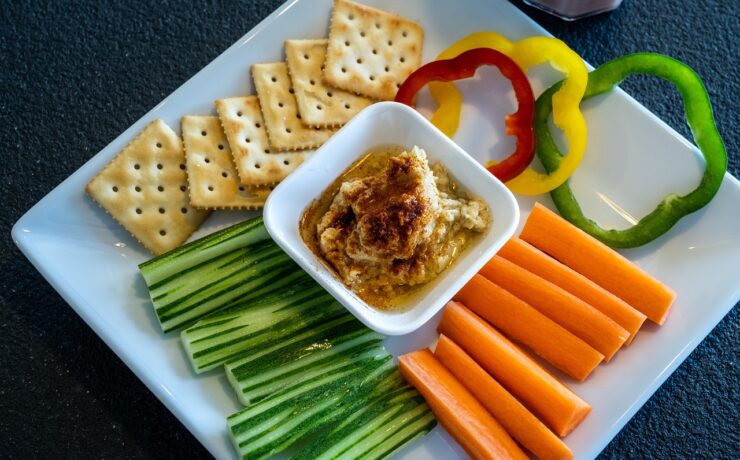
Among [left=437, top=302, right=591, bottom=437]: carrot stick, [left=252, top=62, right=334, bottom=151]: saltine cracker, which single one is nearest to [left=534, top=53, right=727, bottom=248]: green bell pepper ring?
[left=437, top=302, right=591, bottom=437]: carrot stick

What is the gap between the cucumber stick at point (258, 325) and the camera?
293 cm

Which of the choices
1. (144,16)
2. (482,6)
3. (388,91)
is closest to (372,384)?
(388,91)

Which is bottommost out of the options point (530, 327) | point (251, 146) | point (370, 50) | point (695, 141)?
point (530, 327)

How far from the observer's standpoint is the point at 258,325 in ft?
9.73

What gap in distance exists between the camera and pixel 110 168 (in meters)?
3.06

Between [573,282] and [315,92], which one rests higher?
[315,92]

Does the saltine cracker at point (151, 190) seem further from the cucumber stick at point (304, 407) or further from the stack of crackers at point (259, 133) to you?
the cucumber stick at point (304, 407)

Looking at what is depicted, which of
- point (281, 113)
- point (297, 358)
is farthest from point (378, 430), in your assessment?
point (281, 113)

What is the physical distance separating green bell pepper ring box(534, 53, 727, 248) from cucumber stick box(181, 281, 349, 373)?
3.53 ft

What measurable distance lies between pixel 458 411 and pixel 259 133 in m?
1.39

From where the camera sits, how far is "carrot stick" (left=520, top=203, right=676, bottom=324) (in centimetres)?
299

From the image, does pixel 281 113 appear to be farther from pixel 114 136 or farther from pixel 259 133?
pixel 114 136

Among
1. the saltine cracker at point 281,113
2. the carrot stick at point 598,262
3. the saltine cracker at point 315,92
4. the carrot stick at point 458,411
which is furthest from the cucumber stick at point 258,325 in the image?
the carrot stick at point 598,262

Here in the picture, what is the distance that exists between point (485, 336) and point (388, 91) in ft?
3.74
